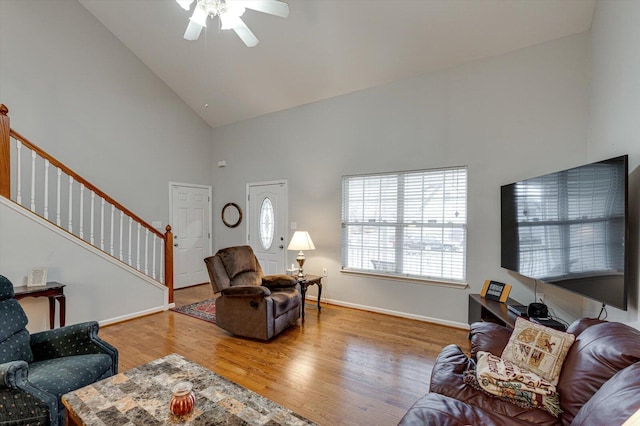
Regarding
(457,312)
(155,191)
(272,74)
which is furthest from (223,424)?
(155,191)

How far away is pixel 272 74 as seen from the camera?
459 centimetres

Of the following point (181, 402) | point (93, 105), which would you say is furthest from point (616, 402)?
point (93, 105)

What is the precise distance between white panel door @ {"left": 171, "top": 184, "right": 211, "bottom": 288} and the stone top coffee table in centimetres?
424

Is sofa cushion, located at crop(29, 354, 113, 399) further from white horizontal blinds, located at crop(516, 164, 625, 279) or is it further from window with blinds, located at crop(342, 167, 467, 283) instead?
white horizontal blinds, located at crop(516, 164, 625, 279)

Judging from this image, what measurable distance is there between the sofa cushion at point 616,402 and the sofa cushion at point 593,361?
0.13 m

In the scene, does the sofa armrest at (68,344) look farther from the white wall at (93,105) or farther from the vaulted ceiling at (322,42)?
A: the vaulted ceiling at (322,42)

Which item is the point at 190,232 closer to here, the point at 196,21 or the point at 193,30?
the point at 193,30

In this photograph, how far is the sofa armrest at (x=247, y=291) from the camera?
3.21 metres

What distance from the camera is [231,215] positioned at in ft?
19.8

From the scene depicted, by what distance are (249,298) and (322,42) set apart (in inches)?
132

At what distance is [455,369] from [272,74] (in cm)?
447

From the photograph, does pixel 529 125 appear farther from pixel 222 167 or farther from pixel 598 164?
pixel 222 167

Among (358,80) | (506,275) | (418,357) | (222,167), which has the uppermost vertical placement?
(358,80)

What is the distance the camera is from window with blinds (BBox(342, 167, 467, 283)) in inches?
147
